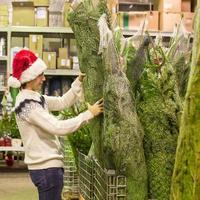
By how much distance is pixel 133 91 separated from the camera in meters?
1.73

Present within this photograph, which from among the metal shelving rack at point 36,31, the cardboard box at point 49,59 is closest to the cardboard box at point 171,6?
the metal shelving rack at point 36,31

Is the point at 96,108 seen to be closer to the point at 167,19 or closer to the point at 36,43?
the point at 167,19

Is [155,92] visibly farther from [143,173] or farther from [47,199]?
[47,199]

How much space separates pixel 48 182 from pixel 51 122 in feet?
1.23

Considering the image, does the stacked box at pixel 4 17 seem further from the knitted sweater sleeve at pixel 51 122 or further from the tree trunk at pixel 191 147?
the tree trunk at pixel 191 147

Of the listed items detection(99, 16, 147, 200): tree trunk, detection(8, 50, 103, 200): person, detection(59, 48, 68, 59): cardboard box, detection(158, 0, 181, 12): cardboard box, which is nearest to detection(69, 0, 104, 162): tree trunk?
detection(99, 16, 147, 200): tree trunk

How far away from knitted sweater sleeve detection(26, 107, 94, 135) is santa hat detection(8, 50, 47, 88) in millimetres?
229

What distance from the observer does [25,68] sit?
2.65 meters

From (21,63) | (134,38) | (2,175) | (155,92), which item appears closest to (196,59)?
(155,92)

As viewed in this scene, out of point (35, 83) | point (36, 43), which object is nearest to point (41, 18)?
point (36, 43)

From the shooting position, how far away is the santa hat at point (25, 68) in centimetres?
264

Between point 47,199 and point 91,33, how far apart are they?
3.67 ft

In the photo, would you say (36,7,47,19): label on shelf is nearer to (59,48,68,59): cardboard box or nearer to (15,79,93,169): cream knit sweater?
(59,48,68,59): cardboard box

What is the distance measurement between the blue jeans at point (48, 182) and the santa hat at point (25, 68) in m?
0.49
